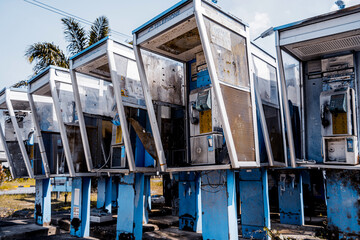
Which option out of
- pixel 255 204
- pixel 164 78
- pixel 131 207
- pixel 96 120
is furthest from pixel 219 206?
pixel 96 120

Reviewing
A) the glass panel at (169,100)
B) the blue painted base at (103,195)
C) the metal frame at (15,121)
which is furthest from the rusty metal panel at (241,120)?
the metal frame at (15,121)

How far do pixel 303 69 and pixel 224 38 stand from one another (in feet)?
6.69

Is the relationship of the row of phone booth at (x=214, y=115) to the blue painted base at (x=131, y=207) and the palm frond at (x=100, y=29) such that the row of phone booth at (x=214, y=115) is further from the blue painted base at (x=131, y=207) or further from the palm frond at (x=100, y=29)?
the palm frond at (x=100, y=29)

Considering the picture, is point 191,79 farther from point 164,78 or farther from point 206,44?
point 206,44

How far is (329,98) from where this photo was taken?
5.15 metres

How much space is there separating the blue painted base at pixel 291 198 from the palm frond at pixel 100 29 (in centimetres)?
1010

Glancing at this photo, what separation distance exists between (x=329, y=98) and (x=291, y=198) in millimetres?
3218

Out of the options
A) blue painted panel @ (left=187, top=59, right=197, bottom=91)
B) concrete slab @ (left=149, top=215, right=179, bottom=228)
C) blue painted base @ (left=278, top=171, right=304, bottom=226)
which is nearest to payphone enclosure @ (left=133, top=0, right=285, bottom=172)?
blue painted panel @ (left=187, top=59, right=197, bottom=91)

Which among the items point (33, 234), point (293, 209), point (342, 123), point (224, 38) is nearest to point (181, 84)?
point (224, 38)

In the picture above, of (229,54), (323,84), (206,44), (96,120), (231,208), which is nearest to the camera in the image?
(206,44)

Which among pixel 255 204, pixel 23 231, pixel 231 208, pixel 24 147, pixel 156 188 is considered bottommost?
pixel 156 188

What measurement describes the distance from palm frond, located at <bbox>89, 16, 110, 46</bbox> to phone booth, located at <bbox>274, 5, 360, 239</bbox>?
10.3 metres

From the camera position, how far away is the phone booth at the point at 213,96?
4566 millimetres

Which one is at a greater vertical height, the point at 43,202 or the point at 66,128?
the point at 66,128
